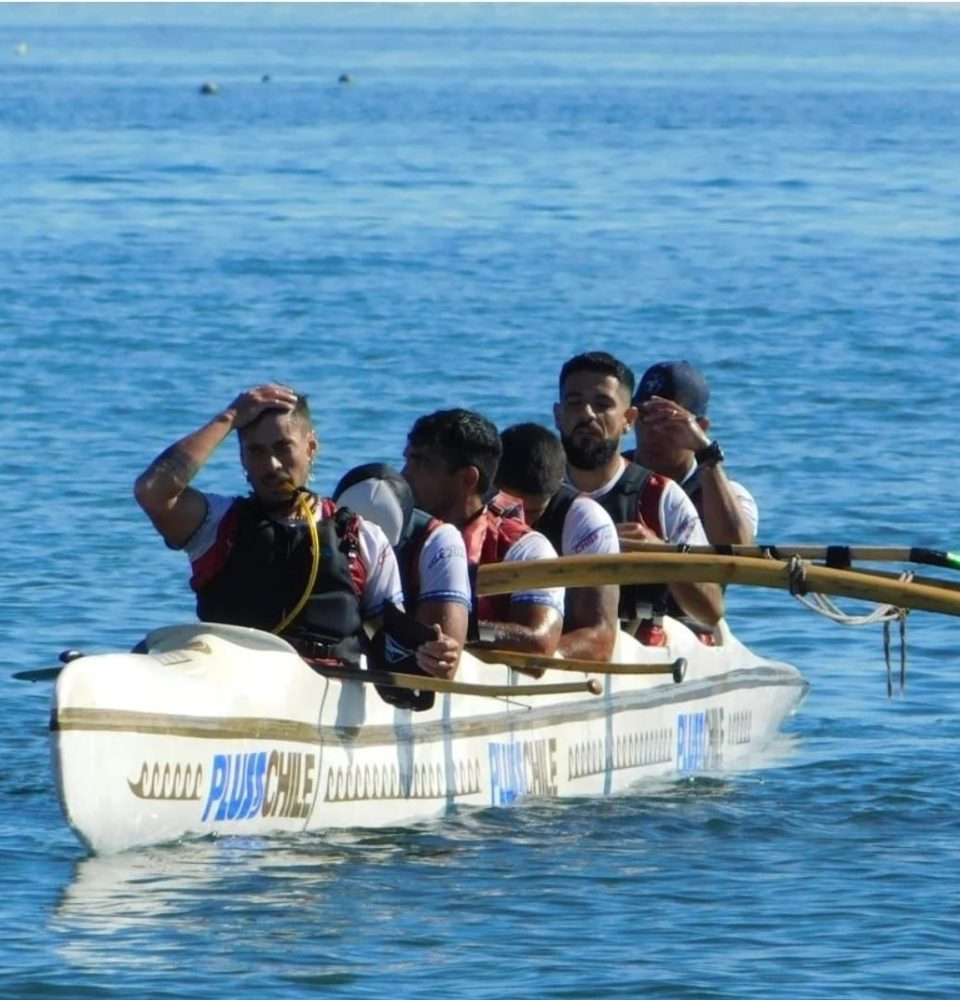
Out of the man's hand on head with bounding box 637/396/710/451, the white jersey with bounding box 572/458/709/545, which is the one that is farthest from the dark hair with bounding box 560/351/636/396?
the man's hand on head with bounding box 637/396/710/451

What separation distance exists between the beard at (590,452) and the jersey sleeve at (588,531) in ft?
1.63

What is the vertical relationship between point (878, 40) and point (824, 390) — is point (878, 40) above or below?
above

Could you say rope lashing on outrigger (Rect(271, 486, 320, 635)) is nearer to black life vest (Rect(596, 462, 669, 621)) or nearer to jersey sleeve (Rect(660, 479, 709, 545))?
black life vest (Rect(596, 462, 669, 621))

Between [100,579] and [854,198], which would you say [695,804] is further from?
[854,198]

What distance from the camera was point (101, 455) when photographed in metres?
20.1

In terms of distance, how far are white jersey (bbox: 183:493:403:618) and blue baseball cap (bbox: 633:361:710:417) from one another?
2742 millimetres

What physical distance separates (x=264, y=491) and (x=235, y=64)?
11247 centimetres

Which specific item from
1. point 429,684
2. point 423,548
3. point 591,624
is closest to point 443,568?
point 423,548

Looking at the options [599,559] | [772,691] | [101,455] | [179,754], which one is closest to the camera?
[179,754]

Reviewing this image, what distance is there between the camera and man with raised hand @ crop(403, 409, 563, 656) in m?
9.38

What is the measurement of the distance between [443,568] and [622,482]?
1.99 meters

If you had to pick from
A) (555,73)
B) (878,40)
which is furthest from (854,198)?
(878,40)

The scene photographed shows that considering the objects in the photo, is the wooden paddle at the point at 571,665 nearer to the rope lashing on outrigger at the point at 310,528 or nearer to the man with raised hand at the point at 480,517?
the man with raised hand at the point at 480,517

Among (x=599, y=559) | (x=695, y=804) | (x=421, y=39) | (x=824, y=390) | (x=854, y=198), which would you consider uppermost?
(x=421, y=39)
